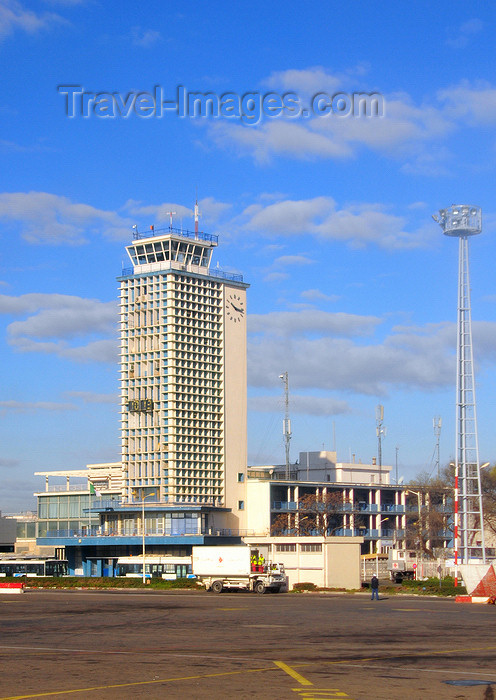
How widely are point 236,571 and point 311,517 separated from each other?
64739 mm

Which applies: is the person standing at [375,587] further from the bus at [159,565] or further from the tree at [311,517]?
the tree at [311,517]

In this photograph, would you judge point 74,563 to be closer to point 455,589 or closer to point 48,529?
point 48,529

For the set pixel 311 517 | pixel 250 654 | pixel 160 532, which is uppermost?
pixel 250 654

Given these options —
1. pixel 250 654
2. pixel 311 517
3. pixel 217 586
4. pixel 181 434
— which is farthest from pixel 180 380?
pixel 250 654

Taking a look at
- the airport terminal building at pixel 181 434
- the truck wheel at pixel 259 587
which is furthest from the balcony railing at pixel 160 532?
the truck wheel at pixel 259 587

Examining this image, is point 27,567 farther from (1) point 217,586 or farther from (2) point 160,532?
(1) point 217,586

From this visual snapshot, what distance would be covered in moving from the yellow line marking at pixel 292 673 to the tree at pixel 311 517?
336ft

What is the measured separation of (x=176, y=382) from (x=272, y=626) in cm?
→ 8873

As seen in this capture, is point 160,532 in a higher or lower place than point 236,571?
lower

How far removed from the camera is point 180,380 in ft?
Result: 407

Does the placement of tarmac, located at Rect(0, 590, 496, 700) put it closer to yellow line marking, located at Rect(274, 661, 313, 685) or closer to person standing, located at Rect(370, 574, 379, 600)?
yellow line marking, located at Rect(274, 661, 313, 685)

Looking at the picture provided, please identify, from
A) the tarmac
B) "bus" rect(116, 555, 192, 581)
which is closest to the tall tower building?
"bus" rect(116, 555, 192, 581)

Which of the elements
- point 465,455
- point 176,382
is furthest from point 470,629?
point 176,382

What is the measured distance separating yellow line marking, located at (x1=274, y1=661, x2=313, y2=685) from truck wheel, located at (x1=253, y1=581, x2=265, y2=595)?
44771mm
